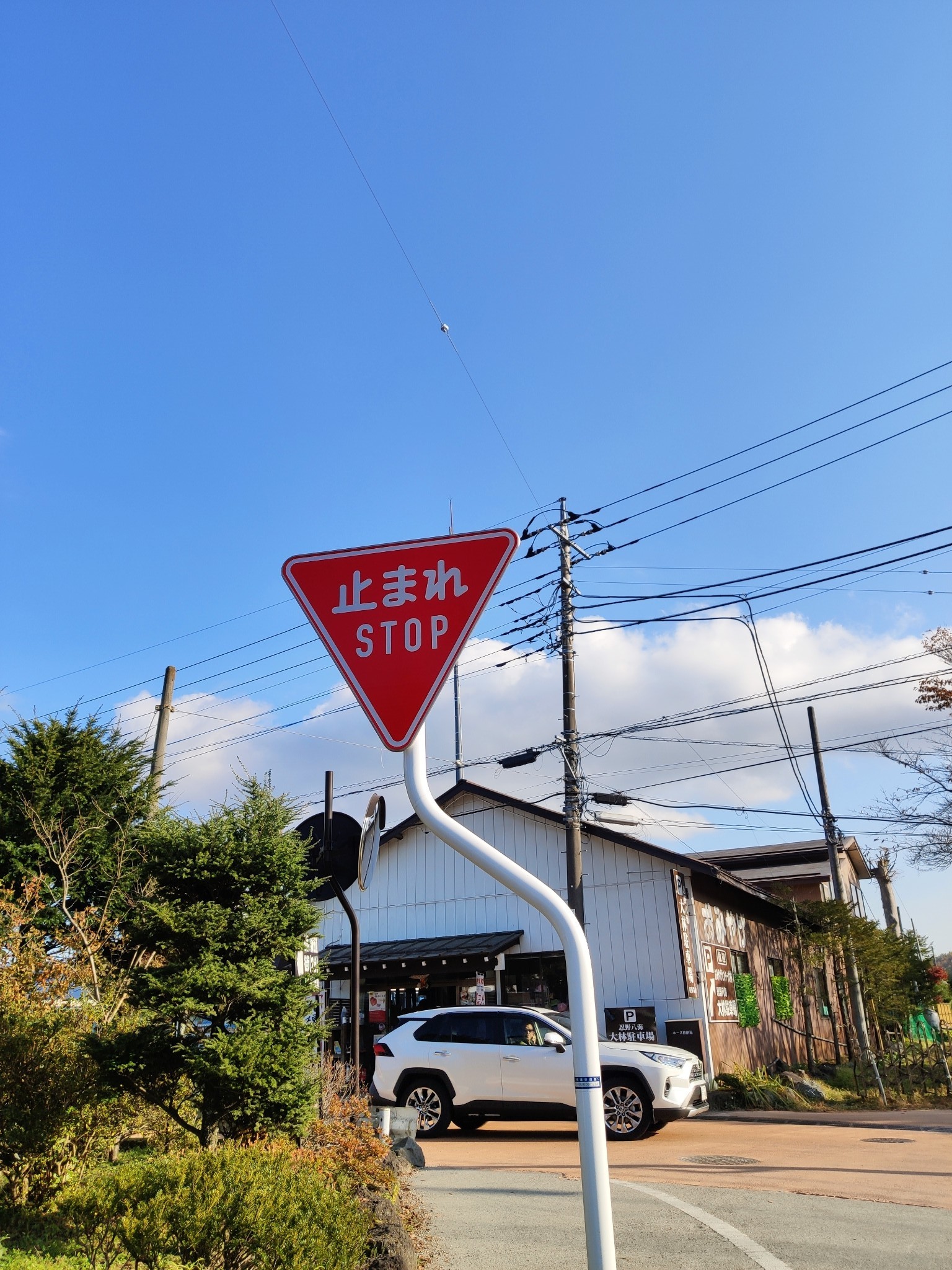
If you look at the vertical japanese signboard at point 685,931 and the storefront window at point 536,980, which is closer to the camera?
the vertical japanese signboard at point 685,931

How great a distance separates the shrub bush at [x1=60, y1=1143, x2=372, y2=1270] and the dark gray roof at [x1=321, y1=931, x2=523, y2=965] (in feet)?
54.0

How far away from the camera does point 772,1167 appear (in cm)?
1013

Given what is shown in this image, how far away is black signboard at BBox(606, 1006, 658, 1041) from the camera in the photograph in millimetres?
18719

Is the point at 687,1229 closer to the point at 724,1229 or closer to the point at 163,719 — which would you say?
the point at 724,1229

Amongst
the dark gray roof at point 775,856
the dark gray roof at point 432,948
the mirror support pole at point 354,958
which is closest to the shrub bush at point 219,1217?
the mirror support pole at point 354,958

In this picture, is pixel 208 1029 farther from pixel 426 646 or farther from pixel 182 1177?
pixel 426 646

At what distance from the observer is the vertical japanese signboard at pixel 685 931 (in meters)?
19.3

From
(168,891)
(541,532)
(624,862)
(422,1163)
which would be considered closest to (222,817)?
(168,891)

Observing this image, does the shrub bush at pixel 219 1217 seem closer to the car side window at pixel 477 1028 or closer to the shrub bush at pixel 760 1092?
the car side window at pixel 477 1028

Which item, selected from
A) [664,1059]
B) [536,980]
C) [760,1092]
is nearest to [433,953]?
[536,980]

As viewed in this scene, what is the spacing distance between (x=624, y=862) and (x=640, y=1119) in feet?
27.4

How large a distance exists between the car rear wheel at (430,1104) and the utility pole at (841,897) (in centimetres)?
951

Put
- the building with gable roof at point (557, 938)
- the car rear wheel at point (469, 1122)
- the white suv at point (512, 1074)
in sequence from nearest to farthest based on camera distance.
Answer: the white suv at point (512, 1074) < the car rear wheel at point (469, 1122) < the building with gable roof at point (557, 938)

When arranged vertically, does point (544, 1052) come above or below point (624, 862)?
below
